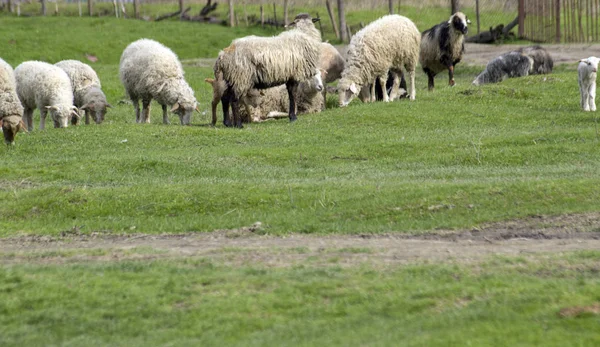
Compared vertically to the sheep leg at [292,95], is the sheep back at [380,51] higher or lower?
higher

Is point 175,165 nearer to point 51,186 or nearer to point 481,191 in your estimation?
point 51,186

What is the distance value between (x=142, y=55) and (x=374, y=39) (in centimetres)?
599

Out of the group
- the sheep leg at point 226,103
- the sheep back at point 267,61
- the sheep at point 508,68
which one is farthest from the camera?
the sheep at point 508,68

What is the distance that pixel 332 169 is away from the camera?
1592 centimetres

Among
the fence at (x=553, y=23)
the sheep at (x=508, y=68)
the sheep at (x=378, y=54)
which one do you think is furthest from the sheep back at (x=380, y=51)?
the fence at (x=553, y=23)

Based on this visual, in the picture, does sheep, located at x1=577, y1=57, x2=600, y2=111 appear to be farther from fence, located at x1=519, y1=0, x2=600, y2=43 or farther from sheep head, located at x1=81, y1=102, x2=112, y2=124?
fence, located at x1=519, y1=0, x2=600, y2=43

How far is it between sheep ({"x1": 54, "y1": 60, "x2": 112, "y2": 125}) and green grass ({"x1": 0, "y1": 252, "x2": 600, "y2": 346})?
1447 cm

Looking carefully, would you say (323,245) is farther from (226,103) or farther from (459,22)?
(459,22)

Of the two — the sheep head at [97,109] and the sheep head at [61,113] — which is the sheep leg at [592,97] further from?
the sheep head at [61,113]

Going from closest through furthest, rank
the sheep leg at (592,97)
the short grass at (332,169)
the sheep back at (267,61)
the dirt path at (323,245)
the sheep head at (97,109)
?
the dirt path at (323,245)
the short grass at (332,169)
the sheep leg at (592,97)
the sheep back at (267,61)
the sheep head at (97,109)

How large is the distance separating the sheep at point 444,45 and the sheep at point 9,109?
39.6 feet

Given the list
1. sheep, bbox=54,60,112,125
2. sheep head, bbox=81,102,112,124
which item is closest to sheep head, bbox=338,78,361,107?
sheep, bbox=54,60,112,125

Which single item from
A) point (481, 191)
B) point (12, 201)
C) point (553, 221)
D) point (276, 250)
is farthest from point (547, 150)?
point (12, 201)

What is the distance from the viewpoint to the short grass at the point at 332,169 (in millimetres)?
12383
